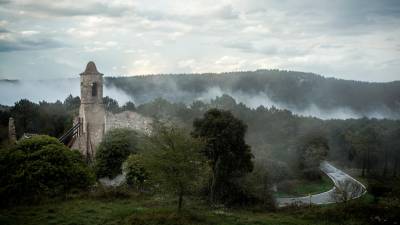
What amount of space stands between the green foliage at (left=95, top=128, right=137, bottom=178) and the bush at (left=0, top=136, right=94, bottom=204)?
13027mm

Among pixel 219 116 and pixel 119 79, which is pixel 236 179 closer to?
pixel 219 116

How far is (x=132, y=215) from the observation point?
18.8 metres

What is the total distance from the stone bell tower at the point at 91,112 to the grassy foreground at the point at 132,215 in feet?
84.4

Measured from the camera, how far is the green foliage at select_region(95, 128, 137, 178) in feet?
130

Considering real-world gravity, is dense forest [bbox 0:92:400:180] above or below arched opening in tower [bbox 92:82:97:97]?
below

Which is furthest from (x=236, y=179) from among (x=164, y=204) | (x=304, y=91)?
(x=304, y=91)

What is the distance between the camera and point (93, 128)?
1903 inches

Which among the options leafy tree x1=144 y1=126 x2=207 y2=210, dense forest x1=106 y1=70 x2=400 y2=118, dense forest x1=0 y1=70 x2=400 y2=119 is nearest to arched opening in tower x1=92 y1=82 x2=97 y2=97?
leafy tree x1=144 y1=126 x2=207 y2=210

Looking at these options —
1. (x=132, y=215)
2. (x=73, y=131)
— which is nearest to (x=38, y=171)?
(x=132, y=215)

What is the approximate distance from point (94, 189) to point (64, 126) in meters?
49.3

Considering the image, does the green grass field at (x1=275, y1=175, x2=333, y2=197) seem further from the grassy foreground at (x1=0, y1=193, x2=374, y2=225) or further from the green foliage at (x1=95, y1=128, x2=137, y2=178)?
the grassy foreground at (x1=0, y1=193, x2=374, y2=225)

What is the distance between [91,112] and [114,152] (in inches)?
392

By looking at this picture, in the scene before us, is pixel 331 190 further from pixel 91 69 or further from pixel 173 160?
pixel 173 160

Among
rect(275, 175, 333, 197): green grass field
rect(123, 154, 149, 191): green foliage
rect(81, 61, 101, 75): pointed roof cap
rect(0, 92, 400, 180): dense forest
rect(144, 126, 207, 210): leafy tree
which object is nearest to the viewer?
rect(144, 126, 207, 210): leafy tree
